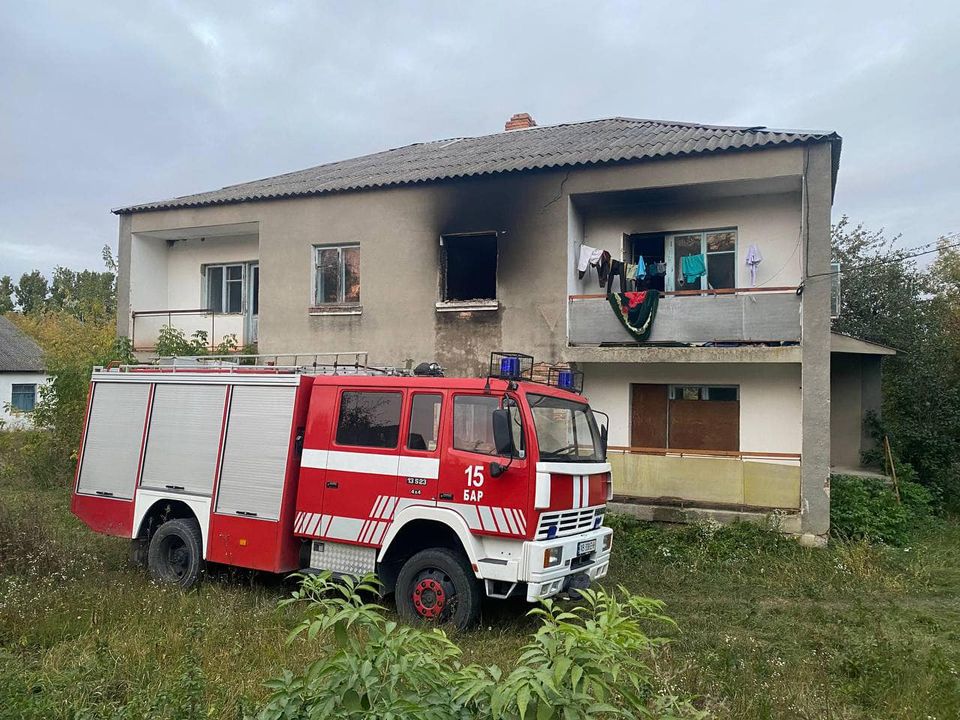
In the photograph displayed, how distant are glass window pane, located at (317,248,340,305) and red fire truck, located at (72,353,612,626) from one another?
18.5 feet

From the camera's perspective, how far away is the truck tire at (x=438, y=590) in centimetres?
671

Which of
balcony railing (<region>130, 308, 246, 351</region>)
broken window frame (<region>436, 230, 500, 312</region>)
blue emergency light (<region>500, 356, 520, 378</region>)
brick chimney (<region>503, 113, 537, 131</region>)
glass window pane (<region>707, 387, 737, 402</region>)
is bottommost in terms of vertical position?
blue emergency light (<region>500, 356, 520, 378</region>)

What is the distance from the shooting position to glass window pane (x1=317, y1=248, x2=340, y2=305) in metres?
14.2

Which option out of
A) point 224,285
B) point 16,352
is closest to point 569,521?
point 224,285

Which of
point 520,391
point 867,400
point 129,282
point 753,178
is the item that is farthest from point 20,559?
point 867,400

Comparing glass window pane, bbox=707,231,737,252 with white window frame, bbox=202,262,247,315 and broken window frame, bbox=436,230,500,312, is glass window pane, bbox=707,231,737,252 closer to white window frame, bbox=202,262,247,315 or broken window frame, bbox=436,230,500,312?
broken window frame, bbox=436,230,500,312

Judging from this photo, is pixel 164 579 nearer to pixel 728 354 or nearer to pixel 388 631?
pixel 388 631

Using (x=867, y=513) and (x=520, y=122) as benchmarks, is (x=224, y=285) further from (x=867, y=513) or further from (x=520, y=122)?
(x=867, y=513)

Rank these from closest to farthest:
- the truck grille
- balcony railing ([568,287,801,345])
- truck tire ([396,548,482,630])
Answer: the truck grille → truck tire ([396,548,482,630]) → balcony railing ([568,287,801,345])

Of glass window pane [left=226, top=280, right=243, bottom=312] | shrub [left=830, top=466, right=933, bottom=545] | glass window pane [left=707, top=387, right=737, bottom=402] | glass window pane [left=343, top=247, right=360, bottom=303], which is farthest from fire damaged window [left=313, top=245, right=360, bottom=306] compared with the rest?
shrub [left=830, top=466, right=933, bottom=545]

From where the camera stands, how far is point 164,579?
8133mm

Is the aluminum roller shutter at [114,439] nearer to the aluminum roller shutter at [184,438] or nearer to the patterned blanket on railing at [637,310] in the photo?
the aluminum roller shutter at [184,438]

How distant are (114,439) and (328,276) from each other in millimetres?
6145

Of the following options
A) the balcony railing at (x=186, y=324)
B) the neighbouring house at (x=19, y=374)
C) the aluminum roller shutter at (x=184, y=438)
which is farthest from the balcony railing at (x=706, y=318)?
the neighbouring house at (x=19, y=374)
